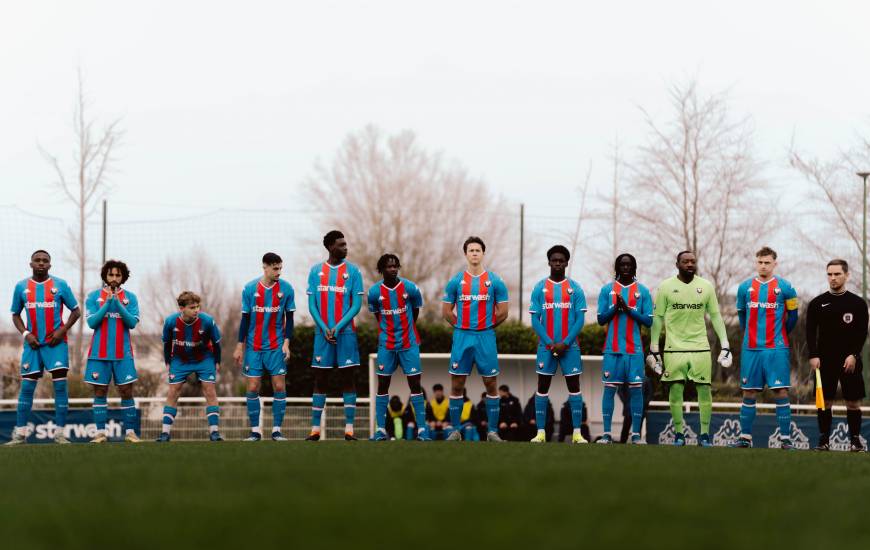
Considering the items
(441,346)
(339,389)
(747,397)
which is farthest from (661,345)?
(747,397)

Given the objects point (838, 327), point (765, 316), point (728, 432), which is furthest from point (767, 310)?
point (728, 432)

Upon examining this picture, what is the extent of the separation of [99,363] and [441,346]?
14559 millimetres

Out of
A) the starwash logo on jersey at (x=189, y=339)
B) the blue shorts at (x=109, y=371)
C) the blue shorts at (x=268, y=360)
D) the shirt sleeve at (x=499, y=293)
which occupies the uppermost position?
the shirt sleeve at (x=499, y=293)

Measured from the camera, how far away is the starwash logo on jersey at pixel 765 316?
42.9 ft

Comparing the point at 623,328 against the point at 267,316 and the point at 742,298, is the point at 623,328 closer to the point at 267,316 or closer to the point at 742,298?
the point at 742,298

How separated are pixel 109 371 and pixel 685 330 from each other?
282 inches

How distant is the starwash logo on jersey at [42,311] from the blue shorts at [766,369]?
840 centimetres

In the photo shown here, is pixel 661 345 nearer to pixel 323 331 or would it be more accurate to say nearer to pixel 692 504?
pixel 323 331

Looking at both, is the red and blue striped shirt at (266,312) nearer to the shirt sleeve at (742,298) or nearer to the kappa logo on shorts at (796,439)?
the shirt sleeve at (742,298)

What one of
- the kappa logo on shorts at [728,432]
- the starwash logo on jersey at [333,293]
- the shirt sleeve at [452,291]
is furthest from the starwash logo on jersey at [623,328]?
the kappa logo on shorts at [728,432]

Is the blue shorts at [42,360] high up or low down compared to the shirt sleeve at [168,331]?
down

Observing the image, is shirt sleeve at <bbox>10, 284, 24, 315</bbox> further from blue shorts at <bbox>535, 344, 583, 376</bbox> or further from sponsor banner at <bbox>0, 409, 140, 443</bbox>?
sponsor banner at <bbox>0, 409, 140, 443</bbox>

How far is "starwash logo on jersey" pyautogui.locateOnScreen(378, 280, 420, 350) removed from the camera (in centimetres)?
1336

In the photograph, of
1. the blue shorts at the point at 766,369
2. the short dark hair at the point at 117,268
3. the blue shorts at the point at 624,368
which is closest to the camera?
the blue shorts at the point at 766,369
